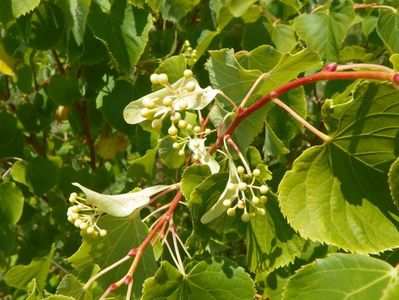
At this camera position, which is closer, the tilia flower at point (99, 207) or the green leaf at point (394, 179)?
the green leaf at point (394, 179)

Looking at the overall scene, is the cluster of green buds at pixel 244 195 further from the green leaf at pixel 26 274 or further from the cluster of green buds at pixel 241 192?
the green leaf at pixel 26 274

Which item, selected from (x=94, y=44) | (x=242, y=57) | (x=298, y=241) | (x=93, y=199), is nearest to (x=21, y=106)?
(x=94, y=44)

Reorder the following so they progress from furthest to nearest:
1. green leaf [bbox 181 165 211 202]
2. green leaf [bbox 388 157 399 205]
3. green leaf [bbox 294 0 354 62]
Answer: green leaf [bbox 294 0 354 62], green leaf [bbox 181 165 211 202], green leaf [bbox 388 157 399 205]

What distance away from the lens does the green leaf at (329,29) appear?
1708 millimetres

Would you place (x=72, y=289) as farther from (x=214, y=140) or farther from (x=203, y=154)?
(x=214, y=140)

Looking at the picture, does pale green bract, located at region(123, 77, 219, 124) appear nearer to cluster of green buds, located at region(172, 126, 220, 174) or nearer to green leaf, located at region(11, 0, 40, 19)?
cluster of green buds, located at region(172, 126, 220, 174)

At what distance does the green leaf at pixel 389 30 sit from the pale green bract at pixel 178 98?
0.93 metres

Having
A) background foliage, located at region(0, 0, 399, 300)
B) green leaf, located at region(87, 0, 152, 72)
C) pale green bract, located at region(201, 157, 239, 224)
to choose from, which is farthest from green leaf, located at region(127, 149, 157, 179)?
pale green bract, located at region(201, 157, 239, 224)

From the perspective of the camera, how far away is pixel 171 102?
97 centimetres

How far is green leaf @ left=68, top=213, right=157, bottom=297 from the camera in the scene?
3.68 ft

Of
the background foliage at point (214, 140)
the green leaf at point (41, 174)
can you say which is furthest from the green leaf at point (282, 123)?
the green leaf at point (41, 174)

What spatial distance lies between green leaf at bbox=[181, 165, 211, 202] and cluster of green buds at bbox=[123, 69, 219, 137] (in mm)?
89

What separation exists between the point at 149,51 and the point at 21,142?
0.63 metres

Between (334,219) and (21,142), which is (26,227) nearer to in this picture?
(21,142)
